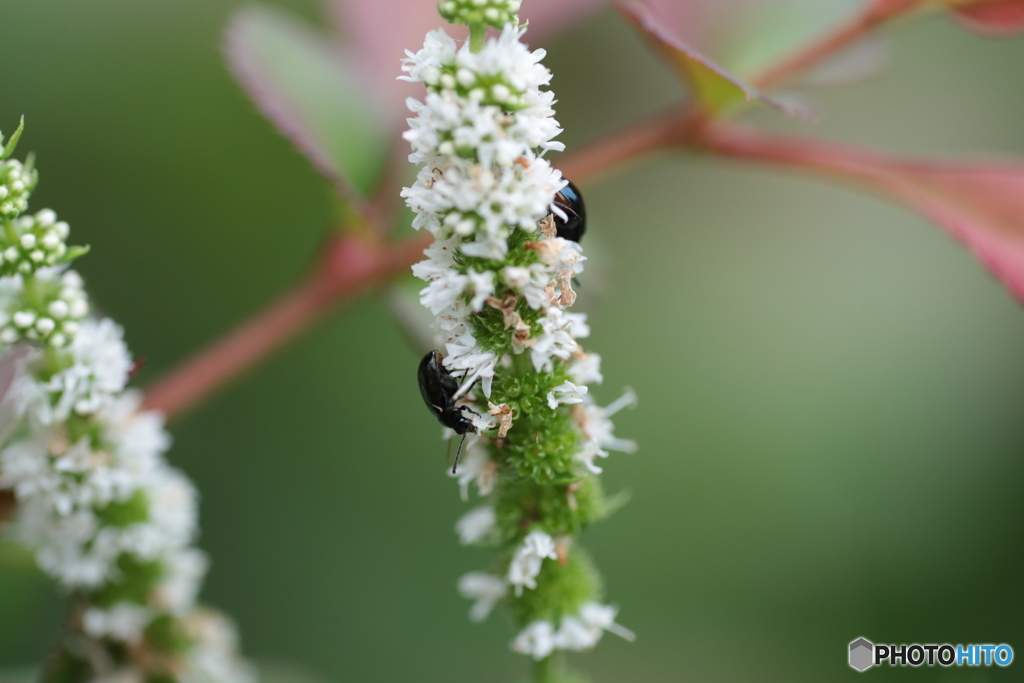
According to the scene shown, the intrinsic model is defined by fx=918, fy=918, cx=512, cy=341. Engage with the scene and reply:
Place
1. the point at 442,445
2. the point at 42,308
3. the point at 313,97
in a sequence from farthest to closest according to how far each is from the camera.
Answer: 1. the point at 442,445
2. the point at 313,97
3. the point at 42,308

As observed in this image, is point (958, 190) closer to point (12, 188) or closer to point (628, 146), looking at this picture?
point (628, 146)

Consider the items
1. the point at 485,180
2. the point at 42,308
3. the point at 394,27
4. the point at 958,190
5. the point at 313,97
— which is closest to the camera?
the point at 485,180

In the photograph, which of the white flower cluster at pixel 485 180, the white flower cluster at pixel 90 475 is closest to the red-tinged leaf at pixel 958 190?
the white flower cluster at pixel 485 180

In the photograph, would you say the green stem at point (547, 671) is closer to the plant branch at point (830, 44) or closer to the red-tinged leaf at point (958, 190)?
the red-tinged leaf at point (958, 190)

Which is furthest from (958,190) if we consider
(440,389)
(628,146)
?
(440,389)

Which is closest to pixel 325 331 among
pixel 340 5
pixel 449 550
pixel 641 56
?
pixel 449 550

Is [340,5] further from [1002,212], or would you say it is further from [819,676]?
[819,676]
